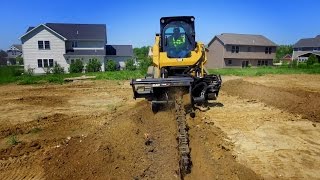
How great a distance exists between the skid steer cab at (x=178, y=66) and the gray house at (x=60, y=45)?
1179 inches

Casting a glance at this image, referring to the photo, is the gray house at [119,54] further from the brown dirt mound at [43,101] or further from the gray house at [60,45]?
the brown dirt mound at [43,101]

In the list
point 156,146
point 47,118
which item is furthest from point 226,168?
point 47,118

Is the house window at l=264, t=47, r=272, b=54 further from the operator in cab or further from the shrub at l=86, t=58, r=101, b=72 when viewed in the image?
the operator in cab

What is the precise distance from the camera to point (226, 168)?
20.0ft

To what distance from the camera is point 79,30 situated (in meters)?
41.7

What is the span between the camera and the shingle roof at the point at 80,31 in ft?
133

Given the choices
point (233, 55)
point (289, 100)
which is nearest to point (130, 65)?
point (233, 55)

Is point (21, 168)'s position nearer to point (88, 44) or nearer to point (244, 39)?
point (88, 44)

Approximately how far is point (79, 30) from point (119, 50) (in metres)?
6.58

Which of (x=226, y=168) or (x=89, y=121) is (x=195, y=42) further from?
(x=226, y=168)

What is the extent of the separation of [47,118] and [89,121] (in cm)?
183

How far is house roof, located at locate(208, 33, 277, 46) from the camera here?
5450 cm

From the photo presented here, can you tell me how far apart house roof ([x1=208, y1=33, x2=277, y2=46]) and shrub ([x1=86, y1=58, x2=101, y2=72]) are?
24.6m

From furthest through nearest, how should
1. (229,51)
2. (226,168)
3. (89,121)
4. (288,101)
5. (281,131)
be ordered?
1. (229,51)
2. (288,101)
3. (89,121)
4. (281,131)
5. (226,168)
